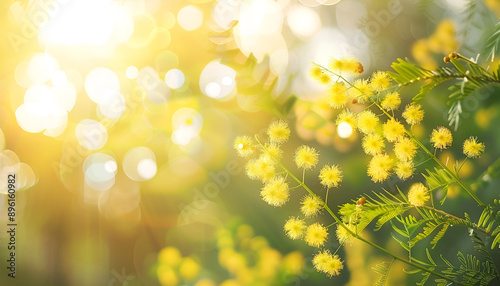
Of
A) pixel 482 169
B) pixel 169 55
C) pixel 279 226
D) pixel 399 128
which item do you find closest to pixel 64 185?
pixel 169 55

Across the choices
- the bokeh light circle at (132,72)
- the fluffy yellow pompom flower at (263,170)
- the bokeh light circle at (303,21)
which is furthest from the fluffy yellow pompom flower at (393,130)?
the bokeh light circle at (132,72)

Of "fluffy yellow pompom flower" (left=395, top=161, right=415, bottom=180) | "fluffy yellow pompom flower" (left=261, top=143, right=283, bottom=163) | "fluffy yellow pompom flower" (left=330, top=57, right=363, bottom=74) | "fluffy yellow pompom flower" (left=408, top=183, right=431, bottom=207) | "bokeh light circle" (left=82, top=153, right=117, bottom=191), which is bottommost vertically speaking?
"bokeh light circle" (left=82, top=153, right=117, bottom=191)

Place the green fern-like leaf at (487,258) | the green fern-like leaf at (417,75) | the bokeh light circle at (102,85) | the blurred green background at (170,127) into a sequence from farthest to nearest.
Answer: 1. the bokeh light circle at (102,85)
2. the blurred green background at (170,127)
3. the green fern-like leaf at (487,258)
4. the green fern-like leaf at (417,75)

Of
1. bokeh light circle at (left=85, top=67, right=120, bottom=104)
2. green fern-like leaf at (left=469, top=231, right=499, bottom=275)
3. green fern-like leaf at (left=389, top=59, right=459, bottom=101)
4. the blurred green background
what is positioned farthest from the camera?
bokeh light circle at (left=85, top=67, right=120, bottom=104)

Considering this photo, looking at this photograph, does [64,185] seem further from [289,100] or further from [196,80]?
[289,100]

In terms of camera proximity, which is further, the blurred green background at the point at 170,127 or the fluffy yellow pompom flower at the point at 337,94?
the blurred green background at the point at 170,127

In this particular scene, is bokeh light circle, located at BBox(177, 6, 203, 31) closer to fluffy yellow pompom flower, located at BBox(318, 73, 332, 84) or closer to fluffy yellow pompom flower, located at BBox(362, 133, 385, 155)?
fluffy yellow pompom flower, located at BBox(318, 73, 332, 84)

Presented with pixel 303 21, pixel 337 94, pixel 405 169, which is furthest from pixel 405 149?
pixel 303 21

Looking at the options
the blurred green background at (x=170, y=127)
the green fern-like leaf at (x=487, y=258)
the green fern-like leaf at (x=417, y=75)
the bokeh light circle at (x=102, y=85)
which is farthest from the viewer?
the bokeh light circle at (x=102, y=85)

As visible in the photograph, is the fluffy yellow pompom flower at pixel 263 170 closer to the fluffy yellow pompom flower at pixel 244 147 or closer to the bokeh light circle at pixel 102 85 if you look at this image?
the fluffy yellow pompom flower at pixel 244 147

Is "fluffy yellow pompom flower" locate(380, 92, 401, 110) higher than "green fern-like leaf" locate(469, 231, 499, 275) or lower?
higher

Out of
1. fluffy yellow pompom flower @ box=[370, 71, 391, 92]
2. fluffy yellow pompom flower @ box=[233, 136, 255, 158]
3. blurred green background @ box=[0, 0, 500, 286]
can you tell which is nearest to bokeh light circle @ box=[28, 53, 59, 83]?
blurred green background @ box=[0, 0, 500, 286]
